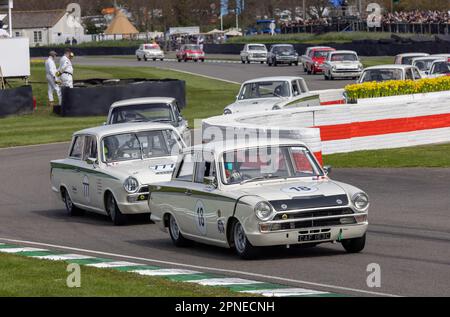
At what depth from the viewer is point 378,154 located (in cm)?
2256

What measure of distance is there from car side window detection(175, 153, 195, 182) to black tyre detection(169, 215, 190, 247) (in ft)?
1.64

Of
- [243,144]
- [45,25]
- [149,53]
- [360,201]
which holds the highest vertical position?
[45,25]

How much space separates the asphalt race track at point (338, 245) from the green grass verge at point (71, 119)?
390 inches

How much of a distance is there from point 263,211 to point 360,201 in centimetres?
108

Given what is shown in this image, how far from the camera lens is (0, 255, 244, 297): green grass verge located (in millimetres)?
9328

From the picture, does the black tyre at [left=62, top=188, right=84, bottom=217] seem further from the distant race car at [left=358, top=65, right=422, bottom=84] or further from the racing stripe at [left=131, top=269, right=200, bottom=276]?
the distant race car at [left=358, top=65, right=422, bottom=84]

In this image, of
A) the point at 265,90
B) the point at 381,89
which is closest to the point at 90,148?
the point at 265,90

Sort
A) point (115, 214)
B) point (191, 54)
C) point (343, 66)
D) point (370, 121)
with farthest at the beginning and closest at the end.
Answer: point (191, 54)
point (343, 66)
point (370, 121)
point (115, 214)

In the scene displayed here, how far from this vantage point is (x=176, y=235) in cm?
1327

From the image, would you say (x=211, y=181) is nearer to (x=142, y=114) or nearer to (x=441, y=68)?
(x=142, y=114)

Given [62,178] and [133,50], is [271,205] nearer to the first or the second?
[62,178]

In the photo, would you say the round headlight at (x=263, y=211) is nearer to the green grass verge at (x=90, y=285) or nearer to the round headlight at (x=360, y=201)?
the round headlight at (x=360, y=201)
